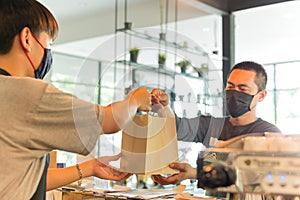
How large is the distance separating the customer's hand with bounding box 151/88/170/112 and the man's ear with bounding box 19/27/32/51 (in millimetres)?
375

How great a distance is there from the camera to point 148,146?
3.83ft

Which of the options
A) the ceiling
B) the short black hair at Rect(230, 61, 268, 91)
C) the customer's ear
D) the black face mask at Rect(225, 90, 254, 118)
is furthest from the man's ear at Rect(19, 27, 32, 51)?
the ceiling

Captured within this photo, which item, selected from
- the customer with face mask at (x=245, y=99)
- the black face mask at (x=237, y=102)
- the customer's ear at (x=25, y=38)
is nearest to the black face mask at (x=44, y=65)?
the customer's ear at (x=25, y=38)

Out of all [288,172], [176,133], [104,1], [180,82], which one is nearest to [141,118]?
[176,133]

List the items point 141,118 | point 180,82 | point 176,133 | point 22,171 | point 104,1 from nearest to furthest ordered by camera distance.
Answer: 1. point 22,171
2. point 141,118
3. point 176,133
4. point 180,82
5. point 104,1

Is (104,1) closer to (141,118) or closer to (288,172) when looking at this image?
Answer: (141,118)

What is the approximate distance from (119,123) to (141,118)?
0.57 feet

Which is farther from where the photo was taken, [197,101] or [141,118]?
[197,101]

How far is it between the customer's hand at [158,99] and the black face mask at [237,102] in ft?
3.06

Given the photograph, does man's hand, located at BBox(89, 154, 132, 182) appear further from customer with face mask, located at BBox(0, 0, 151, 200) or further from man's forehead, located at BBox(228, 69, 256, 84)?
man's forehead, located at BBox(228, 69, 256, 84)

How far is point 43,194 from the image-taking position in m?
1.06

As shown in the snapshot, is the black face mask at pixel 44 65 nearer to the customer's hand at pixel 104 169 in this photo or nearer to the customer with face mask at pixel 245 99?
the customer's hand at pixel 104 169

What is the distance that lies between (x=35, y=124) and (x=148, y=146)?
36 centimetres

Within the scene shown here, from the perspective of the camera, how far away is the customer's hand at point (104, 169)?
122cm
